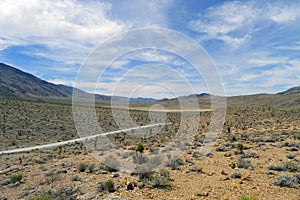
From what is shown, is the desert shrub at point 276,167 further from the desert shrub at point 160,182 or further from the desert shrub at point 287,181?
the desert shrub at point 160,182

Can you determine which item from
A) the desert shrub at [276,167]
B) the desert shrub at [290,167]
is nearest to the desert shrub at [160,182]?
the desert shrub at [276,167]

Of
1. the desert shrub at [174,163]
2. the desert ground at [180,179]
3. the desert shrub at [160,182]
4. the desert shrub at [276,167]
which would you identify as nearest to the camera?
the desert ground at [180,179]

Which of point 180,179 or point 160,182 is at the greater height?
point 160,182

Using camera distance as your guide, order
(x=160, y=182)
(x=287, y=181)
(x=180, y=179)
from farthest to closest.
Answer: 1. (x=180, y=179)
2. (x=160, y=182)
3. (x=287, y=181)

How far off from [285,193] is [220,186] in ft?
6.98

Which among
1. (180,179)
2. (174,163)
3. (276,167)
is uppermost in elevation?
(276,167)

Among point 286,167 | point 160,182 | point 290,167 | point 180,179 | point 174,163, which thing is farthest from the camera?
point 174,163

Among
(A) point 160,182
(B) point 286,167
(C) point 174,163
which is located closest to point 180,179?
(A) point 160,182

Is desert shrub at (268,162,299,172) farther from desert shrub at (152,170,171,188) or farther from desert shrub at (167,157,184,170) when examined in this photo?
desert shrub at (152,170,171,188)

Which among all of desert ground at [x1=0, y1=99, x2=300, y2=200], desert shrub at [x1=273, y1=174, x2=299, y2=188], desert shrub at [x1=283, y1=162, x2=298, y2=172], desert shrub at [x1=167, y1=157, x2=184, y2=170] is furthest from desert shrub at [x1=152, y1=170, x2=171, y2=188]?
desert shrub at [x1=283, y1=162, x2=298, y2=172]

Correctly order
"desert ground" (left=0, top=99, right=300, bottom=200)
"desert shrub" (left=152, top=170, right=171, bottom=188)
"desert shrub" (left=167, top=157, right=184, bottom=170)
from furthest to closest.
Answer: "desert shrub" (left=167, top=157, right=184, bottom=170), "desert shrub" (left=152, top=170, right=171, bottom=188), "desert ground" (left=0, top=99, right=300, bottom=200)

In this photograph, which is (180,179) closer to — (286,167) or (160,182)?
(160,182)

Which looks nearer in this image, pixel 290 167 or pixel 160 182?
pixel 160 182

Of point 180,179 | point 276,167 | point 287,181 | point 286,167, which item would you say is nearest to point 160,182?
point 180,179
